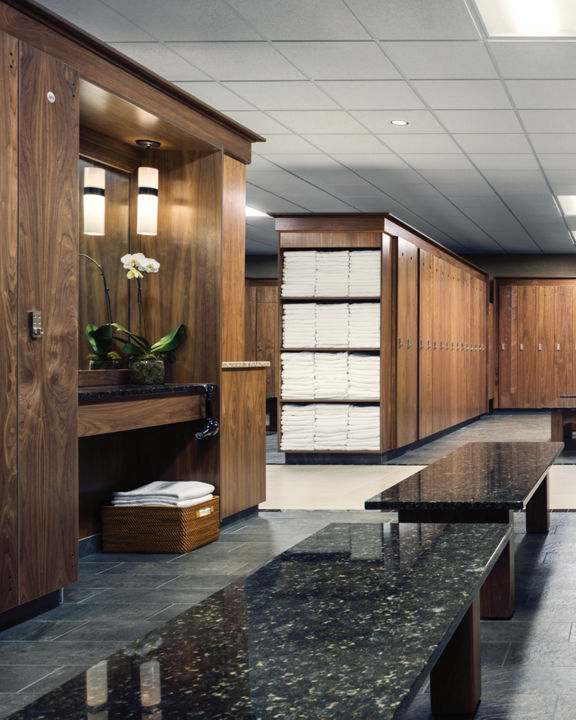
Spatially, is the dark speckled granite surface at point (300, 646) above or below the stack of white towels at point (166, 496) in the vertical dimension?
above

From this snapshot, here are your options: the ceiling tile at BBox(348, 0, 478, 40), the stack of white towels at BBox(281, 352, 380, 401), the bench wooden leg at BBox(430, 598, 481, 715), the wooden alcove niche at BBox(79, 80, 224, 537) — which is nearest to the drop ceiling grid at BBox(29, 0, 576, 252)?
the ceiling tile at BBox(348, 0, 478, 40)

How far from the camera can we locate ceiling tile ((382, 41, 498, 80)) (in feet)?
16.1

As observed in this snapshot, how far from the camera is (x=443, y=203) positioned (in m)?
10.0

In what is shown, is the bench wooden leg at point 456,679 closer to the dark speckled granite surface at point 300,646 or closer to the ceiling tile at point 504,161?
the dark speckled granite surface at point 300,646

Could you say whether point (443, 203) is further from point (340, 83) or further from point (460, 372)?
point (340, 83)

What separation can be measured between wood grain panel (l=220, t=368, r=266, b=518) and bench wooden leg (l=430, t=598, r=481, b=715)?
267 cm

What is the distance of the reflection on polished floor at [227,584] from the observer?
243 centimetres

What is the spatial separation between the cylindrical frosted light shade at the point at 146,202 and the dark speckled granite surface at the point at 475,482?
1979mm

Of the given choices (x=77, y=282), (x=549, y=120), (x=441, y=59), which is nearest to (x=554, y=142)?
(x=549, y=120)

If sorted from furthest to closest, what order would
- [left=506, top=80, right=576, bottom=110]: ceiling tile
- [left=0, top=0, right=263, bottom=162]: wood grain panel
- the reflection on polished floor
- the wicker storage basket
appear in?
[left=506, top=80, right=576, bottom=110]: ceiling tile, the wicker storage basket, [left=0, top=0, right=263, bottom=162]: wood grain panel, the reflection on polished floor

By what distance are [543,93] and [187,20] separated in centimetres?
250

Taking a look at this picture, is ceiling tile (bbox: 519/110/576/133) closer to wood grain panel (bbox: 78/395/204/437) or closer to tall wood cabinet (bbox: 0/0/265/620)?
tall wood cabinet (bbox: 0/0/265/620)

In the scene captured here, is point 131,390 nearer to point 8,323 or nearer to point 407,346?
point 8,323

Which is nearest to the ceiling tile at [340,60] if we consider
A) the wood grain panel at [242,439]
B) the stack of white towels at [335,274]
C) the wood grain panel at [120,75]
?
the wood grain panel at [120,75]
